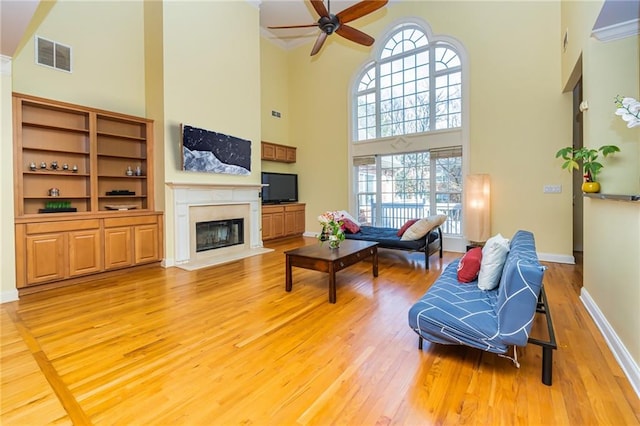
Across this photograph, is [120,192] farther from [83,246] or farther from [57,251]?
[57,251]

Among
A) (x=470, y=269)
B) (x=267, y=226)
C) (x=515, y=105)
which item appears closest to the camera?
(x=470, y=269)

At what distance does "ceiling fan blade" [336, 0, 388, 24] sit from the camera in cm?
366

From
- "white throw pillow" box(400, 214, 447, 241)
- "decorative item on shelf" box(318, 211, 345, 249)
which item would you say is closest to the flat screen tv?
"decorative item on shelf" box(318, 211, 345, 249)

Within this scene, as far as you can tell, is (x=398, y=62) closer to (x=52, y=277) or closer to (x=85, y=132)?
(x=85, y=132)

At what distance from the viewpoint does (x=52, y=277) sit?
3730 millimetres

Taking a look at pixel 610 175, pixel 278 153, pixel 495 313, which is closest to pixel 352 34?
pixel 610 175

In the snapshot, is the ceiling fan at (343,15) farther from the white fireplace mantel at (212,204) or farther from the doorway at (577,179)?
the doorway at (577,179)

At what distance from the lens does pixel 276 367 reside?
206 centimetres

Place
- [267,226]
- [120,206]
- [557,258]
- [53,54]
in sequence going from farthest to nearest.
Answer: [267,226] → [557,258] → [120,206] → [53,54]

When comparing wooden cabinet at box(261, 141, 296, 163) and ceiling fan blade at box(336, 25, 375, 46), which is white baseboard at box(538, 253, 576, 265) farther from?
wooden cabinet at box(261, 141, 296, 163)

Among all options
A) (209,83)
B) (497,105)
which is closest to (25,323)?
(209,83)

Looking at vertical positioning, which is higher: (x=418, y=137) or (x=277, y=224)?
(x=418, y=137)

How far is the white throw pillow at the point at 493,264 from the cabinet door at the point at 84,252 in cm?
476

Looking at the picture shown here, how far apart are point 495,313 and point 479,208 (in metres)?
3.85
